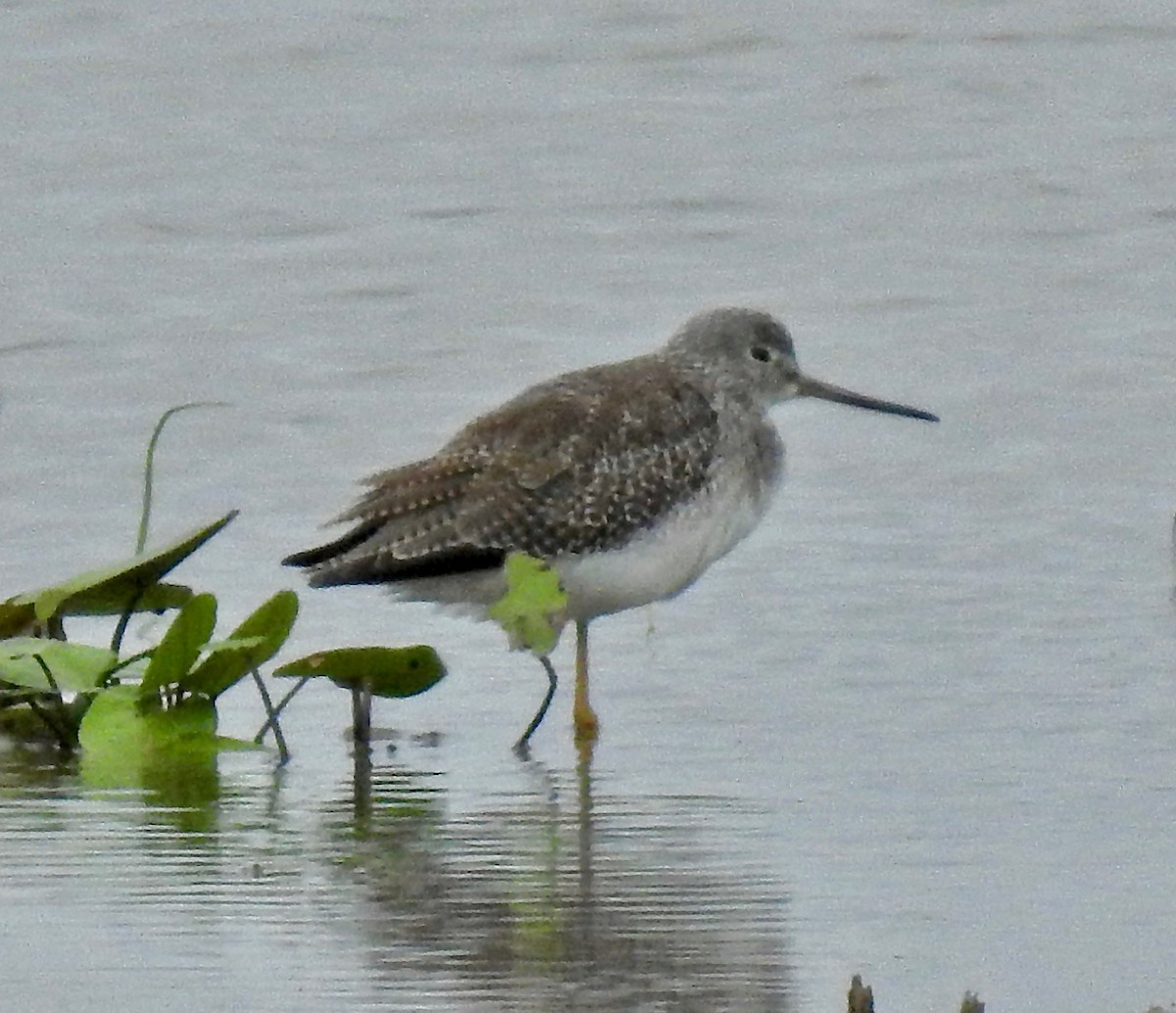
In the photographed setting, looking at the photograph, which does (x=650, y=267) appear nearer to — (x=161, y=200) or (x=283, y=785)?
(x=161, y=200)

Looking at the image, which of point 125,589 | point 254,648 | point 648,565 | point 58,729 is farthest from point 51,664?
point 648,565

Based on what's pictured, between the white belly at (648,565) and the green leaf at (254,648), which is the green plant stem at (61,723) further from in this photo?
the white belly at (648,565)

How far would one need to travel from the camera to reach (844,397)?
9.70m

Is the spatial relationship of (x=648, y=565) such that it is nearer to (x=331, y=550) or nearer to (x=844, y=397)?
(x=331, y=550)

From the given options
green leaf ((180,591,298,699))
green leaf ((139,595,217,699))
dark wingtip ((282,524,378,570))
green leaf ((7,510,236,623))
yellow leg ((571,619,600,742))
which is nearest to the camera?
green leaf ((139,595,217,699))

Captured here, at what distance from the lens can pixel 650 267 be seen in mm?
12750

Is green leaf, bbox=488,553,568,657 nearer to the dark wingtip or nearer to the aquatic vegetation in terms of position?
the aquatic vegetation

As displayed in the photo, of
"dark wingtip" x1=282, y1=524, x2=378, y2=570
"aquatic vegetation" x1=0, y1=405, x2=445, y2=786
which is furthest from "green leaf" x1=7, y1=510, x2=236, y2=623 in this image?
"dark wingtip" x1=282, y1=524, x2=378, y2=570

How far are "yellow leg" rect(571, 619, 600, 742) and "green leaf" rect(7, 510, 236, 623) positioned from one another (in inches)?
42.6

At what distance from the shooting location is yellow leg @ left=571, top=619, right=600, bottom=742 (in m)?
7.69

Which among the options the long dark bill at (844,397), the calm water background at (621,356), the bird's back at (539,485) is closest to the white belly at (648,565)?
the bird's back at (539,485)

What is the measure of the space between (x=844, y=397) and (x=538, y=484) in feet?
5.73

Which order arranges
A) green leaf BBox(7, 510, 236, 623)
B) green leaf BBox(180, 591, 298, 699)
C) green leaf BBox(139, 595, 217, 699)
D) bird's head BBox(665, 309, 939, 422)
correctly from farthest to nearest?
1. bird's head BBox(665, 309, 939, 422)
2. green leaf BBox(7, 510, 236, 623)
3. green leaf BBox(180, 591, 298, 699)
4. green leaf BBox(139, 595, 217, 699)

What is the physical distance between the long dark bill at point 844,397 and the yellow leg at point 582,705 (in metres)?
1.62
